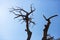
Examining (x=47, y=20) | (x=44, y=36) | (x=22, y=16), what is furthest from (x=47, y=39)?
(x=22, y=16)

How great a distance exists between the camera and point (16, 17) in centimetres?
2719

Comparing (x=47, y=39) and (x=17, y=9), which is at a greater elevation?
(x=17, y=9)

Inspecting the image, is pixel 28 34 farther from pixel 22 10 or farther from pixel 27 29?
pixel 22 10

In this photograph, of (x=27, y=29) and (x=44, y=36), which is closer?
(x=44, y=36)

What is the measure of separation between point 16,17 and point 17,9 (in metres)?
1.10

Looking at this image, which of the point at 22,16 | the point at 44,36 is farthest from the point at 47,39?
the point at 22,16

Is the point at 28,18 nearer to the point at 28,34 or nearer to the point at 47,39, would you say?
the point at 28,34

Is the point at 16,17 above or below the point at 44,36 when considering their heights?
above

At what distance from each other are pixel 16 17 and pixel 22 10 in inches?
47.7

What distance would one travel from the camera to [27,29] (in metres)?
26.6

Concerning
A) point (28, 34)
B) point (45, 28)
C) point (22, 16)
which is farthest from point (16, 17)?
point (45, 28)

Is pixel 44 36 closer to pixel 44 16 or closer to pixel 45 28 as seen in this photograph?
pixel 45 28

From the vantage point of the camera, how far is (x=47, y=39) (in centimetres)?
2520

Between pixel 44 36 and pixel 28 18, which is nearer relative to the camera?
pixel 44 36
